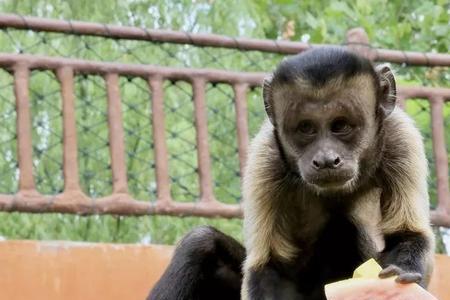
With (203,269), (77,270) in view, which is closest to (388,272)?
(203,269)

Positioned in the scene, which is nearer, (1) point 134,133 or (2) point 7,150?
(1) point 134,133

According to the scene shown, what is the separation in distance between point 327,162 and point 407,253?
528 mm

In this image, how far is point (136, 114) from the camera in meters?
10.8

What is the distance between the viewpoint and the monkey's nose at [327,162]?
19.9 feet

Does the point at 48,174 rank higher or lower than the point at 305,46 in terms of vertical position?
lower

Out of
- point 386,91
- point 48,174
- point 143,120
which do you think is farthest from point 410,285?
point 143,120

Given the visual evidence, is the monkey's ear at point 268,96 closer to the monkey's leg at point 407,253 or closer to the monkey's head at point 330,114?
the monkey's head at point 330,114

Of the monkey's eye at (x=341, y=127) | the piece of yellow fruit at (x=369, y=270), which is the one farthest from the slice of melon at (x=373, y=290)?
the monkey's eye at (x=341, y=127)

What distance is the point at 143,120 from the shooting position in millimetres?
10789

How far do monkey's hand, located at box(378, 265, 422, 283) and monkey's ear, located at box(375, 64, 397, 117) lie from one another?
873mm

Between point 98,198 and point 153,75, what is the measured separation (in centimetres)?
83

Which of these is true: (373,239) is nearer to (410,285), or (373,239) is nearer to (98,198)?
(410,285)

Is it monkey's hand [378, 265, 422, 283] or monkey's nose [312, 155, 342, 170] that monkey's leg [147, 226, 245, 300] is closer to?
monkey's nose [312, 155, 342, 170]

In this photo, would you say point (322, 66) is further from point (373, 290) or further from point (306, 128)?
point (373, 290)
